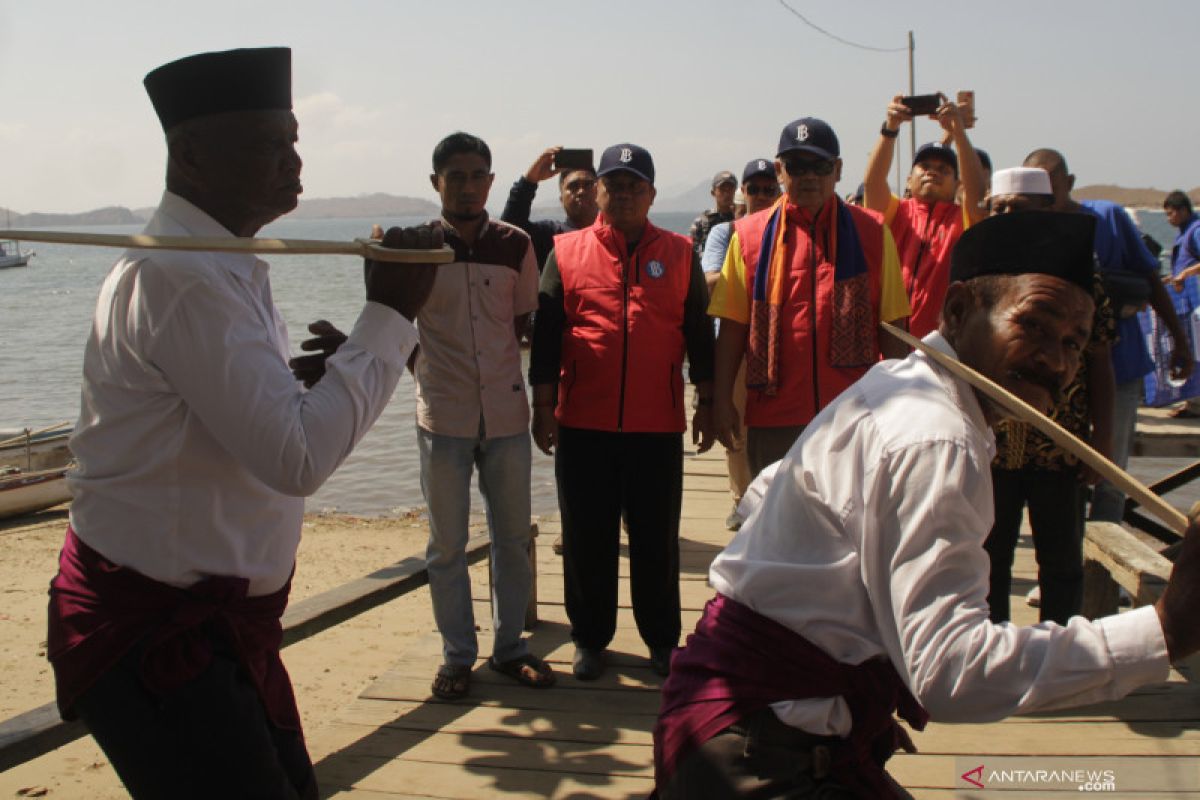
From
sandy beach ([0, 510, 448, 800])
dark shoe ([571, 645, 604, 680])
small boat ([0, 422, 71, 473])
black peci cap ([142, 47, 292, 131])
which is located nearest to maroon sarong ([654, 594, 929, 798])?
black peci cap ([142, 47, 292, 131])

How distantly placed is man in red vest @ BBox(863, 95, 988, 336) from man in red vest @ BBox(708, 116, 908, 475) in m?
0.58

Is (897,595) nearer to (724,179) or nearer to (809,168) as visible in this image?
(809,168)

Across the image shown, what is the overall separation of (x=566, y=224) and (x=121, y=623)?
4894 millimetres

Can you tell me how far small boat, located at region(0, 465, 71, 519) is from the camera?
12.4 m

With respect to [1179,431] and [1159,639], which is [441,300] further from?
[1179,431]

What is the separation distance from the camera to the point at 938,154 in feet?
18.6

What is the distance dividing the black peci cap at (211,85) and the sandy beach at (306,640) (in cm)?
387

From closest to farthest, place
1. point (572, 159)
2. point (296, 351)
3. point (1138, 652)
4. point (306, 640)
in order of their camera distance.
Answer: point (1138, 652) → point (572, 159) → point (306, 640) → point (296, 351)

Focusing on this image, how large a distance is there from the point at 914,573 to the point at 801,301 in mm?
3070

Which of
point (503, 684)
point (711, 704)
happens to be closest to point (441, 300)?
point (503, 684)

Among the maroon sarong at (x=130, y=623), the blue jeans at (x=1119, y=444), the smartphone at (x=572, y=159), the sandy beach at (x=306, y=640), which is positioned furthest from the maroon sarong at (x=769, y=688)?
the smartphone at (x=572, y=159)

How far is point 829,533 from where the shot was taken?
73.1 inches

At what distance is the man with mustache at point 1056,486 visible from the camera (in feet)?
13.9

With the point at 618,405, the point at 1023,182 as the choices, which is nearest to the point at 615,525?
the point at 618,405
